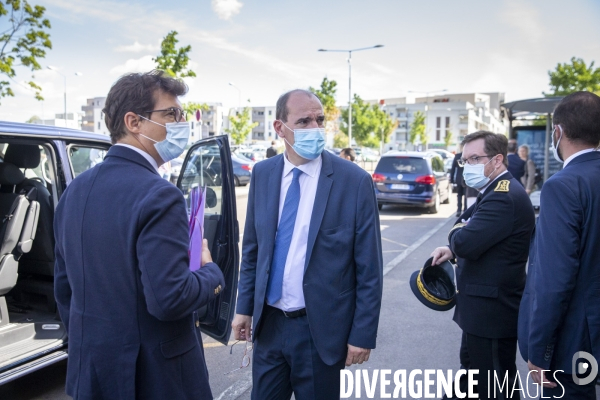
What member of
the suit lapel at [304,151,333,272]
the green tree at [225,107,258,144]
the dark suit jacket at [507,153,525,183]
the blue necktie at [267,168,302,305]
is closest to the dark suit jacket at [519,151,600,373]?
the suit lapel at [304,151,333,272]

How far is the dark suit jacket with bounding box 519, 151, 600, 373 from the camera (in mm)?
2277

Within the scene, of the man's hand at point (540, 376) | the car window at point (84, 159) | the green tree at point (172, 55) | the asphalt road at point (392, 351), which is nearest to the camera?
the man's hand at point (540, 376)

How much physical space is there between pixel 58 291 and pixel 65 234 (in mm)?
443

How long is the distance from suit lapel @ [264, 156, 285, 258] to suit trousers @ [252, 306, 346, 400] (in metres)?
0.36

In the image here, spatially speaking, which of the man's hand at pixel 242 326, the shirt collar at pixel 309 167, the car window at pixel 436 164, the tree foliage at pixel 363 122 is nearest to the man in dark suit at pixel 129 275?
the man's hand at pixel 242 326

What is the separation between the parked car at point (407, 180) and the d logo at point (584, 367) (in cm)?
1220

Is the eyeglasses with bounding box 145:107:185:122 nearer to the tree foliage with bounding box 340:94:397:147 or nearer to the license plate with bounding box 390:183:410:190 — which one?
the license plate with bounding box 390:183:410:190

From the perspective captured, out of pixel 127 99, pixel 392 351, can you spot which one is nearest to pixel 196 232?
pixel 127 99

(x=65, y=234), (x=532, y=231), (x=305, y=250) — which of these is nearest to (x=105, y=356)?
(x=65, y=234)

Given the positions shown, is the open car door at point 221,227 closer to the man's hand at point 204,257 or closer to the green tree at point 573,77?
the man's hand at point 204,257

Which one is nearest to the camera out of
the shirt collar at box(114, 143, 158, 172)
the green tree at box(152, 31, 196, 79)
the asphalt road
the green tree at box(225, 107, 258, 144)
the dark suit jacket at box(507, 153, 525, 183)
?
the shirt collar at box(114, 143, 158, 172)

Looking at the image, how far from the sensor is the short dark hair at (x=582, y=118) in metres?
2.42

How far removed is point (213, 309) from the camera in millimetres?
3824

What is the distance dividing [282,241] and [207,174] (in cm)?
160
